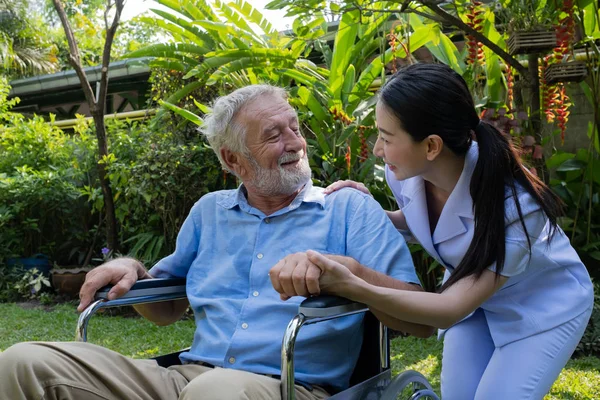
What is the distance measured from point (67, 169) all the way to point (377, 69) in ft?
13.0

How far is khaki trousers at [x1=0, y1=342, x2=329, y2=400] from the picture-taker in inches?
67.7

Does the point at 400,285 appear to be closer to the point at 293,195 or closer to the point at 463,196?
the point at 463,196

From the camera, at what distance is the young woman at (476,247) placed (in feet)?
5.58

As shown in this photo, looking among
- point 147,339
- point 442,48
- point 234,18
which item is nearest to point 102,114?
point 234,18

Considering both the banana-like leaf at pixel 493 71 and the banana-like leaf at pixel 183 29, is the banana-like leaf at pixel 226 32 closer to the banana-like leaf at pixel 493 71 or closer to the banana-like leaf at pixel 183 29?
the banana-like leaf at pixel 183 29

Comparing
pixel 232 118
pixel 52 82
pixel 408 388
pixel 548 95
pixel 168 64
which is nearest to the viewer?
pixel 408 388

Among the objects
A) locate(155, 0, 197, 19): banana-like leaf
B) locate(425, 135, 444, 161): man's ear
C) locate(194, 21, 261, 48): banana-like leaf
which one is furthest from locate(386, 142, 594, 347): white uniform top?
locate(155, 0, 197, 19): banana-like leaf

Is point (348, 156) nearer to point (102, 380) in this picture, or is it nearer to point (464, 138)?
point (464, 138)

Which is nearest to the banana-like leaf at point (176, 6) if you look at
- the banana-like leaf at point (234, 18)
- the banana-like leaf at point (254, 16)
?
the banana-like leaf at point (234, 18)

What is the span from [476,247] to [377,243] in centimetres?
38

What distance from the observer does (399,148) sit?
1.82 metres

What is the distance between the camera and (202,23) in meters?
4.49

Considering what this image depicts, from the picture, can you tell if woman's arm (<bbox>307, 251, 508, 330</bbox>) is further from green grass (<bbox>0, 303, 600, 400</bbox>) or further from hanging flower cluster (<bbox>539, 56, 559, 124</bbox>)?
hanging flower cluster (<bbox>539, 56, 559, 124</bbox>)

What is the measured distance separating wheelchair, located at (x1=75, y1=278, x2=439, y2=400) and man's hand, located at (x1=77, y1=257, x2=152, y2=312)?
2 cm
